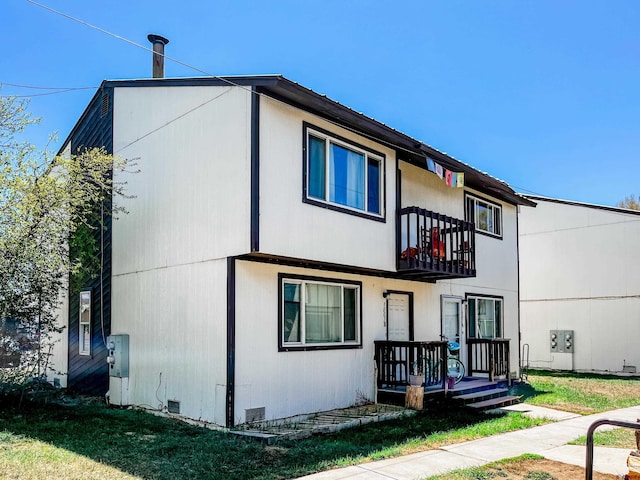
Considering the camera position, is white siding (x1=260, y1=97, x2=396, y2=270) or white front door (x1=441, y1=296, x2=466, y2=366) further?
white front door (x1=441, y1=296, x2=466, y2=366)

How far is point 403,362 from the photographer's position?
11.2 metres

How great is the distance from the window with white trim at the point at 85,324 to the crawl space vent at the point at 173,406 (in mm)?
3843

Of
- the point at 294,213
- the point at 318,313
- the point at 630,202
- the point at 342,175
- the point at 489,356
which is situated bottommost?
the point at 489,356

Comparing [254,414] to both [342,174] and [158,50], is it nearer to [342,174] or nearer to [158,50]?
[342,174]

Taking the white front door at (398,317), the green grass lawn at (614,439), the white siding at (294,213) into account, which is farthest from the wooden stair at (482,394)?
the white siding at (294,213)

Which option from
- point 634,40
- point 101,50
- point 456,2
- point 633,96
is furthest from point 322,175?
point 633,96

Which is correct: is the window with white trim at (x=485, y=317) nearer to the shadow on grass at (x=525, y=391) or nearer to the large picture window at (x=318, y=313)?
the shadow on grass at (x=525, y=391)

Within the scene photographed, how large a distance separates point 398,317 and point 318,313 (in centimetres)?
260

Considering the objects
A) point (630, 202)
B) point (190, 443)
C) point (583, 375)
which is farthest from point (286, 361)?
point (630, 202)

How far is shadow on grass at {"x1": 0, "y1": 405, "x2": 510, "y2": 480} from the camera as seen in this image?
6.54m

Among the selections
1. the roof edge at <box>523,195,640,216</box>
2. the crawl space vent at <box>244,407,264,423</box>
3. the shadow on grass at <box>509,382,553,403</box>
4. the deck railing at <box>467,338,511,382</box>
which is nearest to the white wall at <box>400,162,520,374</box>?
the shadow on grass at <box>509,382,553,403</box>

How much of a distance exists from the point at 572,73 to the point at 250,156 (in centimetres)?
1212

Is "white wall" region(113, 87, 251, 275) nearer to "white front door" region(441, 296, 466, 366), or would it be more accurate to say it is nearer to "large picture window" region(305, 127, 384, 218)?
"large picture window" region(305, 127, 384, 218)

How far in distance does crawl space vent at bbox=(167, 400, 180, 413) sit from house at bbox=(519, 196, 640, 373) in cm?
1487
